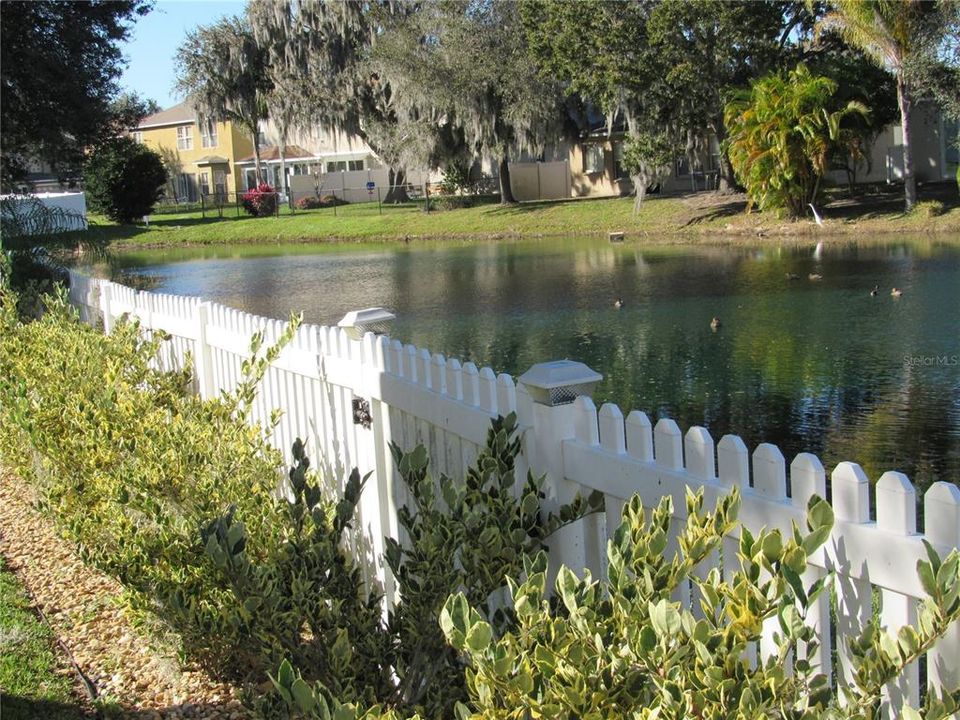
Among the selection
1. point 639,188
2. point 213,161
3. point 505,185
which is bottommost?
point 639,188

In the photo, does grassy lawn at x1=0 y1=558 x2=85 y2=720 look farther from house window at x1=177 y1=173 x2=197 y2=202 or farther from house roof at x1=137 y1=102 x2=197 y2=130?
house roof at x1=137 y1=102 x2=197 y2=130

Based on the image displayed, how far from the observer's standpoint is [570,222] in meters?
35.2

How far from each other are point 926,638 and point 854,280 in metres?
17.8

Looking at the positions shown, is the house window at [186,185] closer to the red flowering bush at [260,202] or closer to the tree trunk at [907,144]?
the red flowering bush at [260,202]

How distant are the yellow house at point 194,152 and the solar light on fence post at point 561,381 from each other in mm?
57894

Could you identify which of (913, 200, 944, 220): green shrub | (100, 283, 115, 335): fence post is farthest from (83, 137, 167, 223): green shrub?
(100, 283, 115, 335): fence post

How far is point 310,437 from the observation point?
5.67 m

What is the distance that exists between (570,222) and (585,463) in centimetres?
3222

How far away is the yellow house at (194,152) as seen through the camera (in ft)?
198

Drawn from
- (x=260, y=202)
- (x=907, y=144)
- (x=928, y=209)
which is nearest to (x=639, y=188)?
(x=907, y=144)

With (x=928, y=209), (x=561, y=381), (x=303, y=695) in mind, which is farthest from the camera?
(x=928, y=209)

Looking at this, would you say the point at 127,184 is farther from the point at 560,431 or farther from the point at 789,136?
the point at 560,431

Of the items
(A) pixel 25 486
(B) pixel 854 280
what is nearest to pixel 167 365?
(A) pixel 25 486

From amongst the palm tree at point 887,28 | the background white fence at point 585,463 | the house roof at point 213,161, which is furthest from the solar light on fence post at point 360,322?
the house roof at point 213,161
